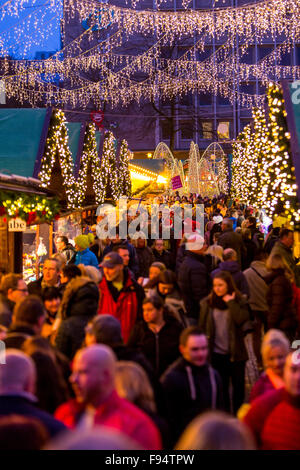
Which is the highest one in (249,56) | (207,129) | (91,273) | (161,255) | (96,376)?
(249,56)

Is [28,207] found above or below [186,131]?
below

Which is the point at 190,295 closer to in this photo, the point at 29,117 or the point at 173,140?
the point at 29,117

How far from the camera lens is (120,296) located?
275 inches

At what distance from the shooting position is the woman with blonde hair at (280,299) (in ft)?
24.8

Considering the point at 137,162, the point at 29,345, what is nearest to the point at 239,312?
the point at 29,345

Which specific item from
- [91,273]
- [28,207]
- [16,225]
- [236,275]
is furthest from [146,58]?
[91,273]

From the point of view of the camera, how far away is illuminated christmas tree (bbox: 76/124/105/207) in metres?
18.0

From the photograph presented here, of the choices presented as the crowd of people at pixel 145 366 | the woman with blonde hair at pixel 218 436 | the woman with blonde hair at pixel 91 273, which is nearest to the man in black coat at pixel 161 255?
the crowd of people at pixel 145 366

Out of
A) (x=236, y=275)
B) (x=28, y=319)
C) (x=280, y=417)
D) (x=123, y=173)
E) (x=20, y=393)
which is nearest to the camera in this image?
(x=20, y=393)

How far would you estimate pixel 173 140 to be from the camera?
51062mm

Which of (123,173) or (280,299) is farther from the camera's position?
(123,173)

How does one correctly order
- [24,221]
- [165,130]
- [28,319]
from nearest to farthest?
[28,319] < [24,221] < [165,130]

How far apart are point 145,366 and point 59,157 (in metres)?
12.0

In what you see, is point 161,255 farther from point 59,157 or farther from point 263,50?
point 263,50
